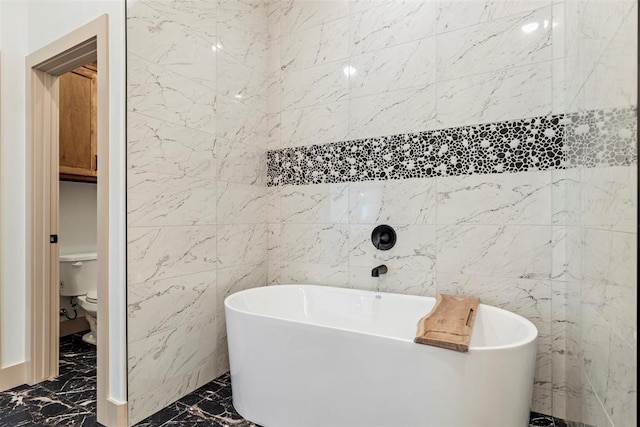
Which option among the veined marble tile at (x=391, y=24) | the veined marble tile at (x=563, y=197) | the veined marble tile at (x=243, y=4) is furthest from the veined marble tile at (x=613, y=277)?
the veined marble tile at (x=243, y=4)

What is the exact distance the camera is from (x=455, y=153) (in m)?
2.17

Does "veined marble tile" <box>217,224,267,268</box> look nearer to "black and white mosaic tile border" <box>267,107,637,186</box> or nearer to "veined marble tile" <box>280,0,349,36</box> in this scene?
"black and white mosaic tile border" <box>267,107,637,186</box>

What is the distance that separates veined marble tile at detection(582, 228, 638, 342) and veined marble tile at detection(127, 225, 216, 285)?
6.58ft

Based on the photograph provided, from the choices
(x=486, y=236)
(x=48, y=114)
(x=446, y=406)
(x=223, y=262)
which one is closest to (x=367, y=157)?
(x=486, y=236)

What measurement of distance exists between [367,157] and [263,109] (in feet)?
3.17

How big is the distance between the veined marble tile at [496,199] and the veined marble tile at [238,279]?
1.41 metres

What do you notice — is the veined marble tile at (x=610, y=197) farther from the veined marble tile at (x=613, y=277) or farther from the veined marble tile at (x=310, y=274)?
the veined marble tile at (x=310, y=274)

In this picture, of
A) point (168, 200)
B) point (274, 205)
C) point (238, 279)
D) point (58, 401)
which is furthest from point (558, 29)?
point (58, 401)

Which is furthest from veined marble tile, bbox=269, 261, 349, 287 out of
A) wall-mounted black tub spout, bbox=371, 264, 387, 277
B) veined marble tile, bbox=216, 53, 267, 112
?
veined marble tile, bbox=216, 53, 267, 112

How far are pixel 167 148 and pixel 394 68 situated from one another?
5.09 ft

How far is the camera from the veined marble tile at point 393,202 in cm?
226

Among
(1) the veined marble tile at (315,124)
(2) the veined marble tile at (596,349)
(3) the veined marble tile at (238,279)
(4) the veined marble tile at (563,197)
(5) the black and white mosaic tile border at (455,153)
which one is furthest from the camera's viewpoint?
(1) the veined marble tile at (315,124)

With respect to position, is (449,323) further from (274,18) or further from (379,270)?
(274,18)

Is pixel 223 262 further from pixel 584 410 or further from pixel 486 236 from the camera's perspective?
pixel 584 410
